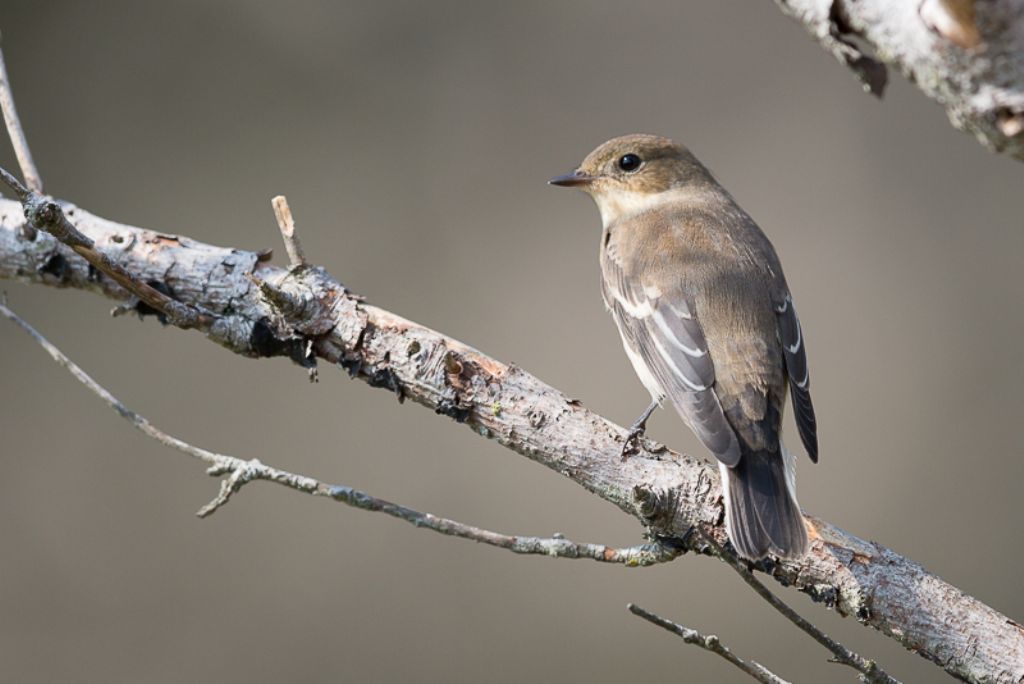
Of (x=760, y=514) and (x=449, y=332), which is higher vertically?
(x=449, y=332)

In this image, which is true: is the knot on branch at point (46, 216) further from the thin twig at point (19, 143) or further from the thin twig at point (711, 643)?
the thin twig at point (711, 643)

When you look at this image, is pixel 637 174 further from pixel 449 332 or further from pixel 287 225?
pixel 287 225

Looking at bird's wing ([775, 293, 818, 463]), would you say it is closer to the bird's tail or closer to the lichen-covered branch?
the bird's tail

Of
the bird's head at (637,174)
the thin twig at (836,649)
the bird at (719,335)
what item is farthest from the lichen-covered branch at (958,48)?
the bird's head at (637,174)

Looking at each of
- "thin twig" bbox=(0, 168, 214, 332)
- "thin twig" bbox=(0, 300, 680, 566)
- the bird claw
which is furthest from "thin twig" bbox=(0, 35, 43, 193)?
the bird claw

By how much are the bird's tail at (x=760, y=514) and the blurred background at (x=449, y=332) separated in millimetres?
1879

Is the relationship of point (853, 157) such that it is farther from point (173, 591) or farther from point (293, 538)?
point (173, 591)

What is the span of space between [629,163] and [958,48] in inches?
96.4

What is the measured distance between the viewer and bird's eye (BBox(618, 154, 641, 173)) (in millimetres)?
3594

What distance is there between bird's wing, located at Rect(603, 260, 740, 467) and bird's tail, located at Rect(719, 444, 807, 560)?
0.30ft

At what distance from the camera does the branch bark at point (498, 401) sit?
1.95 metres

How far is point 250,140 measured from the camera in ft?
16.5

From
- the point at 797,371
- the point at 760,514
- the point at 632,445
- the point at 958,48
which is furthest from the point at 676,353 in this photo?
the point at 958,48

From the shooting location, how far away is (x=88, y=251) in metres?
2.11
